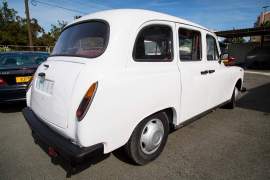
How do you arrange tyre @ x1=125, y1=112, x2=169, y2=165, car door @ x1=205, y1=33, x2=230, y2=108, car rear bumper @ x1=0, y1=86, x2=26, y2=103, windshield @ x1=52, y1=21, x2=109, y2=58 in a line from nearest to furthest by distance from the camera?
windshield @ x1=52, y1=21, x2=109, y2=58, tyre @ x1=125, y1=112, x2=169, y2=165, car door @ x1=205, y1=33, x2=230, y2=108, car rear bumper @ x1=0, y1=86, x2=26, y2=103

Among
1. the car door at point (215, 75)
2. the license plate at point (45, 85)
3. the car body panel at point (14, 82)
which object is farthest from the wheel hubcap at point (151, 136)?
the car body panel at point (14, 82)

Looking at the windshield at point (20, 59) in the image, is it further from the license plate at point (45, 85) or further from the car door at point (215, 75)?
the car door at point (215, 75)

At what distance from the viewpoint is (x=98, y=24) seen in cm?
251

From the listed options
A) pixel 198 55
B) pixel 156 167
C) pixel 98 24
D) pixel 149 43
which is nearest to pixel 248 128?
pixel 198 55

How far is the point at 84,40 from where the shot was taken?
2639 mm

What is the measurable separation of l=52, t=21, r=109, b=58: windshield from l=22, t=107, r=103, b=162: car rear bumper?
3.16 feet

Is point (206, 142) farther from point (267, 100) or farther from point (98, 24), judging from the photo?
point (267, 100)

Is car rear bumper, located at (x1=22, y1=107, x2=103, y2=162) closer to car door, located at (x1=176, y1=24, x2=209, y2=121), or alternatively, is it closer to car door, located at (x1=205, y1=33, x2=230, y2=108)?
car door, located at (x1=176, y1=24, x2=209, y2=121)

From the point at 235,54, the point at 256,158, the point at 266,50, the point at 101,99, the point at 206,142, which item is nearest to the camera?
the point at 101,99

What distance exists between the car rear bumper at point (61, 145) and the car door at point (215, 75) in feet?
8.26

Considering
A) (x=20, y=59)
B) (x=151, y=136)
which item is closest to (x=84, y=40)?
(x=151, y=136)

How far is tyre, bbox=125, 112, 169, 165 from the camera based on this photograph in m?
2.51

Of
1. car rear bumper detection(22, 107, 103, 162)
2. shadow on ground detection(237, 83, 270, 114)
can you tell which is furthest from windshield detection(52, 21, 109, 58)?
shadow on ground detection(237, 83, 270, 114)

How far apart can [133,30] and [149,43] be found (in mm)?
A: 335
